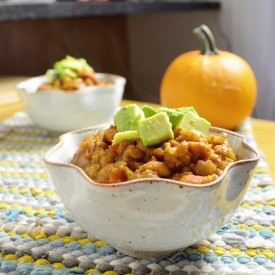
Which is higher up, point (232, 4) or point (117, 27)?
point (232, 4)

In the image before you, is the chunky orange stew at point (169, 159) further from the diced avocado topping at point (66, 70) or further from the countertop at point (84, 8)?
the countertop at point (84, 8)

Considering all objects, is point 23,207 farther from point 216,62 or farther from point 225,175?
point 216,62

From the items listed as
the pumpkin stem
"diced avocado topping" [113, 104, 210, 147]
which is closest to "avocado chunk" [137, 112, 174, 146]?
"diced avocado topping" [113, 104, 210, 147]

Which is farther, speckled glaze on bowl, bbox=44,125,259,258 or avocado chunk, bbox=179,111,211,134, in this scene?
avocado chunk, bbox=179,111,211,134

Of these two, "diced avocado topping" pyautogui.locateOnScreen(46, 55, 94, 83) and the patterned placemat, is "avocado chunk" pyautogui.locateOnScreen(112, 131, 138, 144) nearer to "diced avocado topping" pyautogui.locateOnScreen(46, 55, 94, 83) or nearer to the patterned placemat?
the patterned placemat

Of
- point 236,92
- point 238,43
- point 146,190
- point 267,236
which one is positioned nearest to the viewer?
point 146,190

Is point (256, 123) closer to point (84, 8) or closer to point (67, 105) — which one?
point (67, 105)

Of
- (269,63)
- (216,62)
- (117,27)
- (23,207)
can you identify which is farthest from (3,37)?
(23,207)
